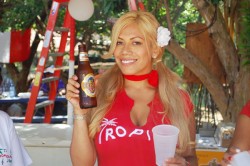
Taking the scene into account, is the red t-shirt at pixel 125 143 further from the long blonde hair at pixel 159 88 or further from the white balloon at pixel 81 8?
the white balloon at pixel 81 8

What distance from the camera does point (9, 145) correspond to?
2.06m

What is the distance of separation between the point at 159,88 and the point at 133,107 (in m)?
0.16

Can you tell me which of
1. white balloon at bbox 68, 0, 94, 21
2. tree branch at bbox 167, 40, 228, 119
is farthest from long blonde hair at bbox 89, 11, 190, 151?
tree branch at bbox 167, 40, 228, 119

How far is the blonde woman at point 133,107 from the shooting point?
201 cm

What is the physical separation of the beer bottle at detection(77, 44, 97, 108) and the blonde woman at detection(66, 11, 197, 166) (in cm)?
3

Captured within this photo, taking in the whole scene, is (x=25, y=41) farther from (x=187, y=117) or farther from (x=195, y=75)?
(x=187, y=117)

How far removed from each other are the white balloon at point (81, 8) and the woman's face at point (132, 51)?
7.33ft

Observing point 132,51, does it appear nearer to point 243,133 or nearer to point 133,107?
point 133,107

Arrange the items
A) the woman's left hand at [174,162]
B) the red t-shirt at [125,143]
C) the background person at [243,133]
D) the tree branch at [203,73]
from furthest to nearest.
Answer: the tree branch at [203,73], the background person at [243,133], the red t-shirt at [125,143], the woman's left hand at [174,162]

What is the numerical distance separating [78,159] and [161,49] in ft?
2.05

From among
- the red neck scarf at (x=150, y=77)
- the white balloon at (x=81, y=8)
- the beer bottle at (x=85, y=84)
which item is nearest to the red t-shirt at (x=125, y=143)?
the beer bottle at (x=85, y=84)

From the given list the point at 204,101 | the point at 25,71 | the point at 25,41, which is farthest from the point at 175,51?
the point at 25,71

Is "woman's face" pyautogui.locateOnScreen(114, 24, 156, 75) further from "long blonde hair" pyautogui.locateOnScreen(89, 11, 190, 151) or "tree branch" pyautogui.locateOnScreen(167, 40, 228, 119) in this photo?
"tree branch" pyautogui.locateOnScreen(167, 40, 228, 119)

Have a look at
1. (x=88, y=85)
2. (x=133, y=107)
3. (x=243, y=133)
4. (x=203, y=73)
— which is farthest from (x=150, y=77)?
(x=203, y=73)
